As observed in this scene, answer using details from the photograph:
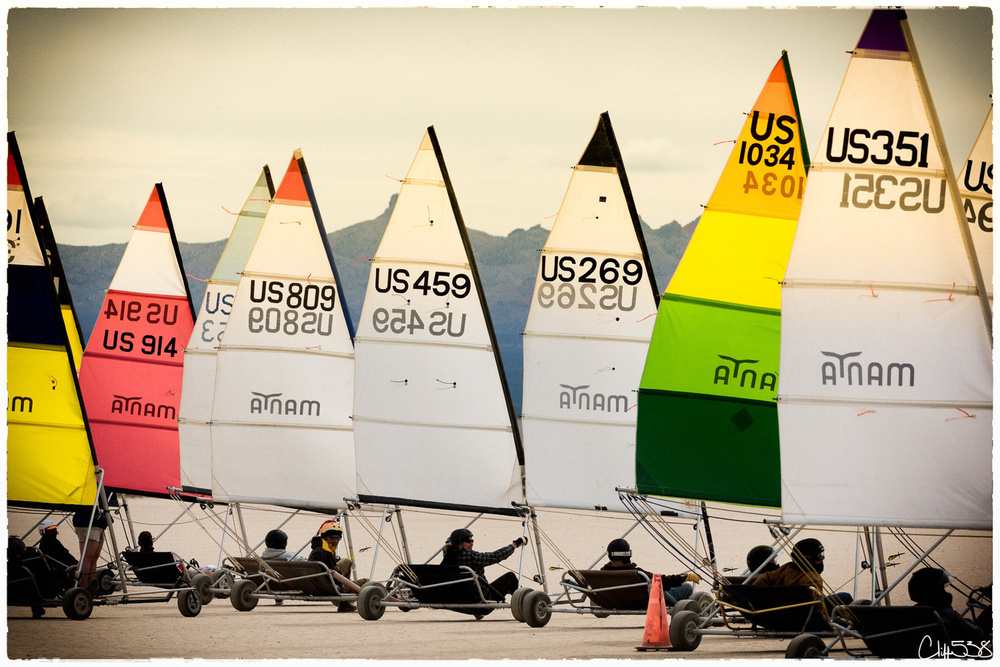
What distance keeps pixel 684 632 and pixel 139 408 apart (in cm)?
851

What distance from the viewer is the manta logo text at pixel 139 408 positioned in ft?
52.2

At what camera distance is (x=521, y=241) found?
25.0 meters

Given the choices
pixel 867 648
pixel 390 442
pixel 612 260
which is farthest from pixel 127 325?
pixel 867 648

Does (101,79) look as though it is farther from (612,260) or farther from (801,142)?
(801,142)

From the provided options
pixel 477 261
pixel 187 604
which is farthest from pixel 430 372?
pixel 477 261

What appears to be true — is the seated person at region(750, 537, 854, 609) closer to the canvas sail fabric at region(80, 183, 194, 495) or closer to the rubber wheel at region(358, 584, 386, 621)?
the rubber wheel at region(358, 584, 386, 621)

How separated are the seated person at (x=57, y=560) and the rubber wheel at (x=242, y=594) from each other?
1.38 m

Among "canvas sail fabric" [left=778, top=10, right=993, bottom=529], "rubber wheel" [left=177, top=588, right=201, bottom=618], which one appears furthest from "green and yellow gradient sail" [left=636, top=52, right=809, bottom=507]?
"rubber wheel" [left=177, top=588, right=201, bottom=618]

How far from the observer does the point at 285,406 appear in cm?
1345

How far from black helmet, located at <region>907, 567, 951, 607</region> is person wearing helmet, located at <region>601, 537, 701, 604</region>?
1959 millimetres

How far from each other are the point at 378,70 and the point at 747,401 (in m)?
3.86

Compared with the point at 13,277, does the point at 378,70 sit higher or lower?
higher

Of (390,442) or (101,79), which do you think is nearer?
(101,79)

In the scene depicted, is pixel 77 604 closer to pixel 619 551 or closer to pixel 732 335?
pixel 619 551
